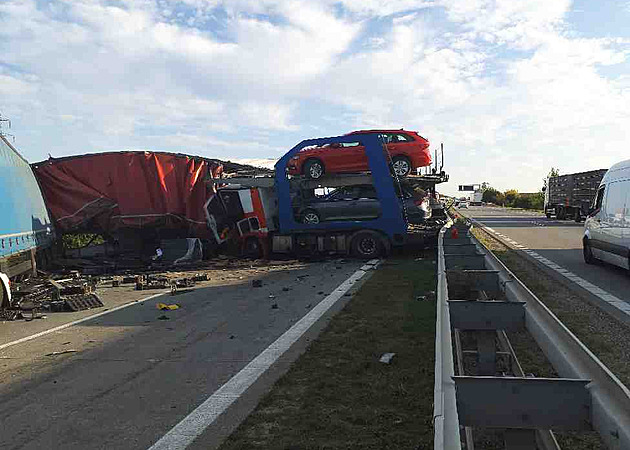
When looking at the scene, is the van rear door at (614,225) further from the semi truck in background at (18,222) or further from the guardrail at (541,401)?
the semi truck in background at (18,222)

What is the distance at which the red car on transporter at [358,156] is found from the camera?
55.8ft

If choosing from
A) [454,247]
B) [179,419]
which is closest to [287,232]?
[454,247]

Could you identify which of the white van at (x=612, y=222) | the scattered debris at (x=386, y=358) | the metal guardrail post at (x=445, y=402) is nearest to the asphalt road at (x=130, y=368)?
the scattered debris at (x=386, y=358)

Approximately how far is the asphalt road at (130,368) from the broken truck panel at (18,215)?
8.45 feet

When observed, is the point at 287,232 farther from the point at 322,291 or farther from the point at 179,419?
the point at 179,419

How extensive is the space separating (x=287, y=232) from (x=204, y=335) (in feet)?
32.3

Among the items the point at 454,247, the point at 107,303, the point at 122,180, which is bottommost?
the point at 107,303

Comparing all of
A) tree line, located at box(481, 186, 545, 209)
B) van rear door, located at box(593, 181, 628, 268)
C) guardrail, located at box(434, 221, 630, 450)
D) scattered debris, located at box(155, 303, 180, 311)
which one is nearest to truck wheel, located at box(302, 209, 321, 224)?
van rear door, located at box(593, 181, 628, 268)

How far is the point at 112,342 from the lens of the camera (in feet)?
24.8

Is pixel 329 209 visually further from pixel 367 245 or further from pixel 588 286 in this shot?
pixel 588 286

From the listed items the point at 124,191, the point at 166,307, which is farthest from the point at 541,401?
the point at 124,191

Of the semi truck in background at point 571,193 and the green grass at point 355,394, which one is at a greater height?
the semi truck in background at point 571,193

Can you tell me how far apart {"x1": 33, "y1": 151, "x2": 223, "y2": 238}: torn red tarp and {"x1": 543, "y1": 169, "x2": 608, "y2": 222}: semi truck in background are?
24.1m

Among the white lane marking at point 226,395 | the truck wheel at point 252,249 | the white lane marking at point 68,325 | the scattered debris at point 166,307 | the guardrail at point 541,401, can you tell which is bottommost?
the white lane marking at point 68,325
